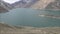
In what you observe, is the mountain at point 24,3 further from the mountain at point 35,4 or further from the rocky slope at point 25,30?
the rocky slope at point 25,30

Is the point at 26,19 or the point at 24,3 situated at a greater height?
the point at 24,3

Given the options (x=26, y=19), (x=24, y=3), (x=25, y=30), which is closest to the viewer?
(x=25, y=30)

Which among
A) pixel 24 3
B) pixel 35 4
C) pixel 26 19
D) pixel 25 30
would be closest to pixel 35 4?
pixel 35 4

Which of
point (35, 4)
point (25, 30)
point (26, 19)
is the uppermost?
point (35, 4)

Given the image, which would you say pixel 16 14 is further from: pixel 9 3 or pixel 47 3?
pixel 47 3

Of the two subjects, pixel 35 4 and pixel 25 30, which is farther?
pixel 35 4

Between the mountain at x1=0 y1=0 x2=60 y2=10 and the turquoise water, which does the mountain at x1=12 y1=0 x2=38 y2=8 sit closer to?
the mountain at x1=0 y1=0 x2=60 y2=10

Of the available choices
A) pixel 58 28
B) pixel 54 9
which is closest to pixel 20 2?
pixel 54 9

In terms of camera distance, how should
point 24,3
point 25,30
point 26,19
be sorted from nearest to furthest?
point 25,30, point 26,19, point 24,3

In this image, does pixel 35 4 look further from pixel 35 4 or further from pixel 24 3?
pixel 24 3
